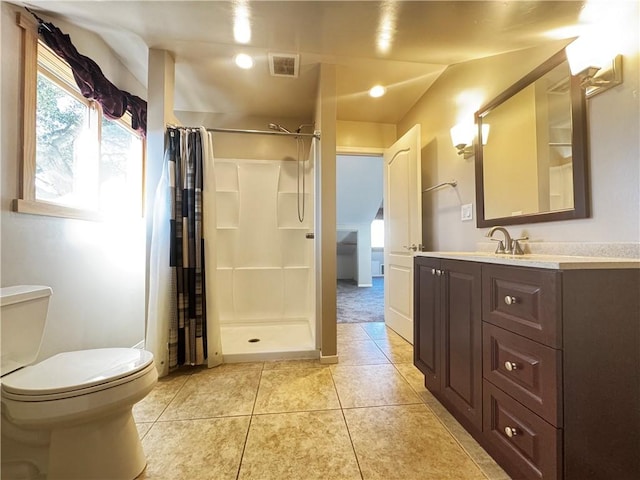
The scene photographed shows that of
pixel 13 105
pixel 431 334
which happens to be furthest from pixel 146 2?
pixel 431 334

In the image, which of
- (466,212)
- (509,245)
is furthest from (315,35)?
(509,245)

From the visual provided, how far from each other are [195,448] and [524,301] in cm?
152

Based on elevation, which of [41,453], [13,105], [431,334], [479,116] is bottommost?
[41,453]

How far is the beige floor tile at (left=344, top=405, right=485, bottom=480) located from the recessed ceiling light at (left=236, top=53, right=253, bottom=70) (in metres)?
2.43

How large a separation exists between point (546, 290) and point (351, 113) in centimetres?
249

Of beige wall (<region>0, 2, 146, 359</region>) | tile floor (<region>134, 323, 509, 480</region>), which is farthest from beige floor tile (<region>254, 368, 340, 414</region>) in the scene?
beige wall (<region>0, 2, 146, 359</region>)

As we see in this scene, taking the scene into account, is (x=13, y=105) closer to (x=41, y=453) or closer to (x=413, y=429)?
(x=41, y=453)

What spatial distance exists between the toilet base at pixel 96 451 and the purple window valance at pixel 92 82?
6.25 ft

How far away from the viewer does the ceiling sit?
4.62 feet

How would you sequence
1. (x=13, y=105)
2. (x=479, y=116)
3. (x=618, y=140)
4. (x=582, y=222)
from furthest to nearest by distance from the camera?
(x=479, y=116) → (x=13, y=105) → (x=582, y=222) → (x=618, y=140)

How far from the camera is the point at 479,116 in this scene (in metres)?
1.85

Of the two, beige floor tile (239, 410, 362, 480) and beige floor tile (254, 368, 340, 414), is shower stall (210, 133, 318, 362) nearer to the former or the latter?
beige floor tile (254, 368, 340, 414)

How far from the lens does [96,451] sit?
0.97 m

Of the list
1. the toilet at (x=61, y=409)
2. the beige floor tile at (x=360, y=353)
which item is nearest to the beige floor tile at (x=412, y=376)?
the beige floor tile at (x=360, y=353)
